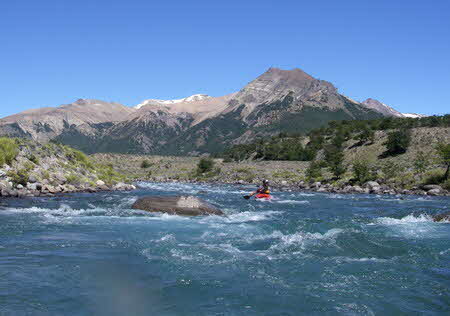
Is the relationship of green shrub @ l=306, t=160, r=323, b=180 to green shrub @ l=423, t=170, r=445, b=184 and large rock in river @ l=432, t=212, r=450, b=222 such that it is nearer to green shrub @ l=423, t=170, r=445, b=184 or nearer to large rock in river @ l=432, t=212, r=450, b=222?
green shrub @ l=423, t=170, r=445, b=184

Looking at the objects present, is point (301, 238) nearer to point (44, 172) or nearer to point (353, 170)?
point (44, 172)

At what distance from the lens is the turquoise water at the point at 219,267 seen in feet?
28.1

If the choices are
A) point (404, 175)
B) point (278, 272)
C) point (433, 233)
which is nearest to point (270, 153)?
point (404, 175)

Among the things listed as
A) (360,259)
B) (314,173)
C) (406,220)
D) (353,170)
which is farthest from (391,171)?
(360,259)

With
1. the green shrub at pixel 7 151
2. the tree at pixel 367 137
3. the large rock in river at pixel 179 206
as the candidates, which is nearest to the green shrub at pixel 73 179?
the green shrub at pixel 7 151

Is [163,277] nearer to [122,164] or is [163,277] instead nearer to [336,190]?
[336,190]

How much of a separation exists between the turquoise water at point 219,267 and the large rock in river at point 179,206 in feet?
7.41

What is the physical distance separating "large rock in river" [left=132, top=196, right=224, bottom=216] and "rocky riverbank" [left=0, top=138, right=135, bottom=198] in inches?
512

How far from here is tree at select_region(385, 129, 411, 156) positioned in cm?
6800

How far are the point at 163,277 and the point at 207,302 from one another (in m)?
2.24

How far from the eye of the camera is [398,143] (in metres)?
68.2

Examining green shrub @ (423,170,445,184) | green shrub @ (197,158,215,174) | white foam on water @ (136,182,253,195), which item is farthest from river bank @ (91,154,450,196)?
white foam on water @ (136,182,253,195)

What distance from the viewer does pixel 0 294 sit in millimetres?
8633

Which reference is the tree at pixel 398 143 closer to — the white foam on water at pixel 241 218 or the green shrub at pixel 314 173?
the green shrub at pixel 314 173
